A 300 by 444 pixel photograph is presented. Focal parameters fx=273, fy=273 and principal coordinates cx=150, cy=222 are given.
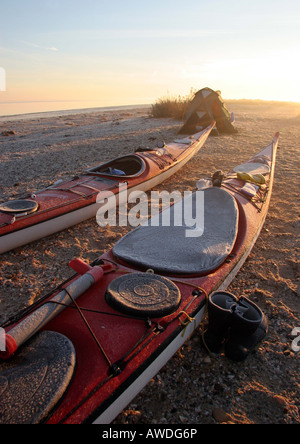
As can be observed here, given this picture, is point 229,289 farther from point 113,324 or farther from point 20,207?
point 20,207

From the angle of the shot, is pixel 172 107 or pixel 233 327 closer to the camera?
pixel 233 327

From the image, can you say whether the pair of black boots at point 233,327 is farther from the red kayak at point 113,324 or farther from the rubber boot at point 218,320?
the red kayak at point 113,324

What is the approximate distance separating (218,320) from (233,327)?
0.12 metres

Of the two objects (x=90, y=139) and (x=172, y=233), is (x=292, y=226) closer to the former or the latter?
(x=172, y=233)

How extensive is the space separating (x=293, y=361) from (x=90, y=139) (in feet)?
30.0

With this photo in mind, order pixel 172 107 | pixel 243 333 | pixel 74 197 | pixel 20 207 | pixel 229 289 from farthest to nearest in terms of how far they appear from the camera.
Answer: pixel 172 107
pixel 74 197
pixel 20 207
pixel 229 289
pixel 243 333

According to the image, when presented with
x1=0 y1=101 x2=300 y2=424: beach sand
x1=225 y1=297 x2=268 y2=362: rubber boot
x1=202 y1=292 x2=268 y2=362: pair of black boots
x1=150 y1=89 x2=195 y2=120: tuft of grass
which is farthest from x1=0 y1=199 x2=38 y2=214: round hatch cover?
x1=150 y1=89 x2=195 y2=120: tuft of grass

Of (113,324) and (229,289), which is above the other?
(113,324)

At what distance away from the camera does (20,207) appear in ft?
11.8

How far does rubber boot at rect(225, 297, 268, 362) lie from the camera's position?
1966 millimetres

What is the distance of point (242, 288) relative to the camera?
9.59 feet

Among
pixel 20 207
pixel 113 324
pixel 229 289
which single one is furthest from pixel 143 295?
pixel 20 207

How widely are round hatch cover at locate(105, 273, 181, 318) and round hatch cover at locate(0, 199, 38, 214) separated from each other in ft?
6.59
